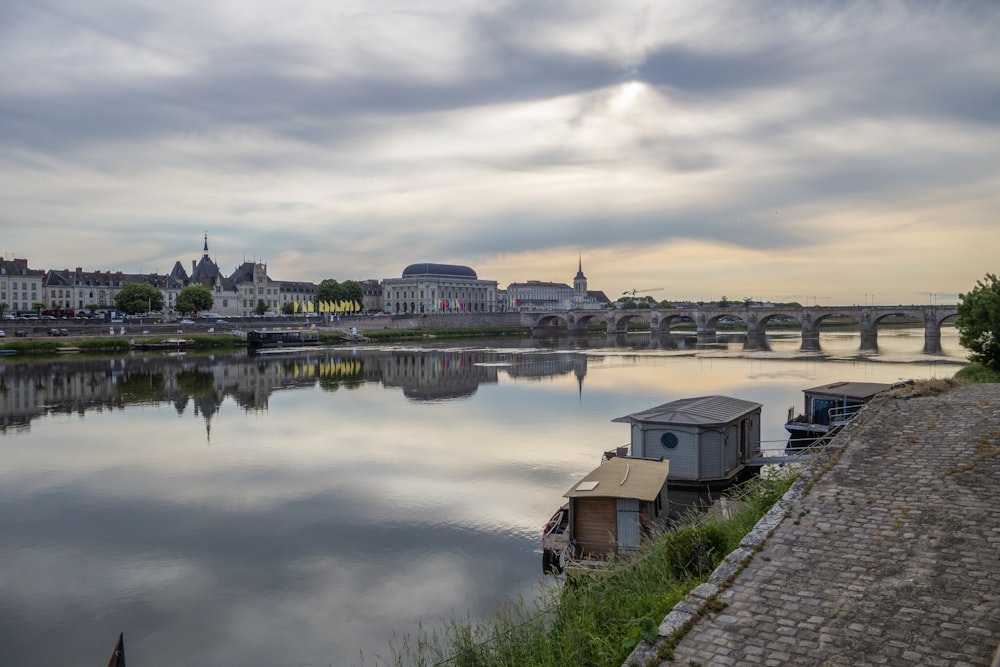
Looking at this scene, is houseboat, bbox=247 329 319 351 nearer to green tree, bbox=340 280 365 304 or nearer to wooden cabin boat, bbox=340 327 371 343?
wooden cabin boat, bbox=340 327 371 343

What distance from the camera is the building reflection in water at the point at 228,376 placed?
38.4 m

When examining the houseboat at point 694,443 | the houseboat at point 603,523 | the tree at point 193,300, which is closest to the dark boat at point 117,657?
the houseboat at point 603,523

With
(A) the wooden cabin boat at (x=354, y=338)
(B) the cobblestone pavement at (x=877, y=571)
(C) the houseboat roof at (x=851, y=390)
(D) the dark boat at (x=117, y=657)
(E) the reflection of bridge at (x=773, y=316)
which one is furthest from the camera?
(A) the wooden cabin boat at (x=354, y=338)

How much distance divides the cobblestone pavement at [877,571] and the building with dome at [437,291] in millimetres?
136711

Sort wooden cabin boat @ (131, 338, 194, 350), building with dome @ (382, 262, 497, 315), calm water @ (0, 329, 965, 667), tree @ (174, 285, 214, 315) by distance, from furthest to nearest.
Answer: building with dome @ (382, 262, 497, 315), tree @ (174, 285, 214, 315), wooden cabin boat @ (131, 338, 194, 350), calm water @ (0, 329, 965, 667)

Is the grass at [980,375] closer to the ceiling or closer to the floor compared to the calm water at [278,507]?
closer to the ceiling

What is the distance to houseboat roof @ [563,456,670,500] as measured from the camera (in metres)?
13.6

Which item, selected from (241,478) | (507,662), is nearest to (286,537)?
(241,478)

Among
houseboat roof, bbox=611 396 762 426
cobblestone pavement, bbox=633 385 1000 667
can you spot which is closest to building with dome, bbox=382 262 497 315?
houseboat roof, bbox=611 396 762 426

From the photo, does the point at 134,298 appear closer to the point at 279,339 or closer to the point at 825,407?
Result: the point at 279,339

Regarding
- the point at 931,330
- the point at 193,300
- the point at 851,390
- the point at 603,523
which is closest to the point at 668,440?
the point at 603,523

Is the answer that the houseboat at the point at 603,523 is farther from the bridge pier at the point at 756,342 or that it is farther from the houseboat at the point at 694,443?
the bridge pier at the point at 756,342

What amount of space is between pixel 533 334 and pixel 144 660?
115 metres

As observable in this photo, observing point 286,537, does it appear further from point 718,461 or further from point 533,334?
point 533,334
